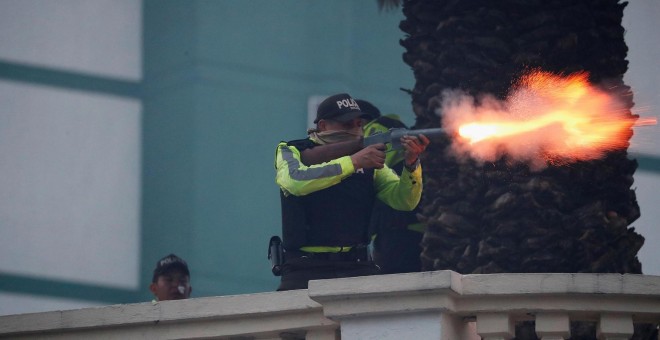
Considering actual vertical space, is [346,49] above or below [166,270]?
above

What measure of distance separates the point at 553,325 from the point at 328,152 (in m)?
2.23

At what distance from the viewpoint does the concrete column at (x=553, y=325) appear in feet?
21.6

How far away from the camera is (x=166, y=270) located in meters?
10.2

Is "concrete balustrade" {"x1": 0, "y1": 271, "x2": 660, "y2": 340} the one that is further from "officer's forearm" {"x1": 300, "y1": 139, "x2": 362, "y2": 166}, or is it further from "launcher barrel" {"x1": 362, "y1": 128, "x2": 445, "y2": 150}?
"launcher barrel" {"x1": 362, "y1": 128, "x2": 445, "y2": 150}

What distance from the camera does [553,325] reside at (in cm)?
659

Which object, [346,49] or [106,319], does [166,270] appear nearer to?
[106,319]

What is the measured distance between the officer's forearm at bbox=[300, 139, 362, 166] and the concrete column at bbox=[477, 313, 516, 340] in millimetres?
2021

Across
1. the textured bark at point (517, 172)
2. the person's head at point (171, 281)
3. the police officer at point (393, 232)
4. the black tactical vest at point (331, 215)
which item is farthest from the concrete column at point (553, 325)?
the person's head at point (171, 281)

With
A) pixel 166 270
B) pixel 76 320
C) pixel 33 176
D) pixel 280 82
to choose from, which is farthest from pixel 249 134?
pixel 76 320

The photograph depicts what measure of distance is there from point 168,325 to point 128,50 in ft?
35.5

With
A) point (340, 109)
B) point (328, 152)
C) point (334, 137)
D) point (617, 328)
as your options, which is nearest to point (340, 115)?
point (340, 109)

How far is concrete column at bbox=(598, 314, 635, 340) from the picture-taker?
6586mm

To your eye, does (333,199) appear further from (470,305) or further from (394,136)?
(470,305)

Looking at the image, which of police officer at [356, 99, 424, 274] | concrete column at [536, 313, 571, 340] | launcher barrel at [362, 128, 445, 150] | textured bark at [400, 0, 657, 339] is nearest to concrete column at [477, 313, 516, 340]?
concrete column at [536, 313, 571, 340]
